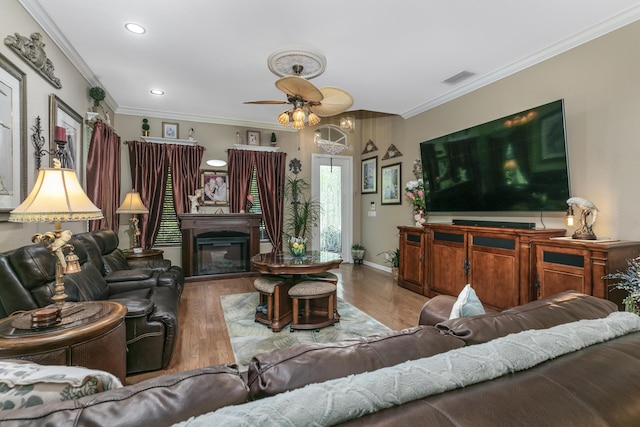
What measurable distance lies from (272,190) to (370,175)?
211 cm

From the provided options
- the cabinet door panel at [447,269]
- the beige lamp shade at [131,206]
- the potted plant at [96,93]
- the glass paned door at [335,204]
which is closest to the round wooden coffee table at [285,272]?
the cabinet door panel at [447,269]

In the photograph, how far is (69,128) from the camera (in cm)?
318

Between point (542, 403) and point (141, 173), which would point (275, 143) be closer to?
point (141, 173)

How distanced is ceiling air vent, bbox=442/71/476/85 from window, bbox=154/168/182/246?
459 centimetres

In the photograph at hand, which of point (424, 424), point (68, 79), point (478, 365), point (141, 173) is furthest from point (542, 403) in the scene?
point (141, 173)

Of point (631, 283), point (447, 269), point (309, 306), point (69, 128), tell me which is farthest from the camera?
point (447, 269)

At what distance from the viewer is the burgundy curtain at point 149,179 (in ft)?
16.6

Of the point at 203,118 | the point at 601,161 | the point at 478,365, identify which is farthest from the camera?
the point at 203,118

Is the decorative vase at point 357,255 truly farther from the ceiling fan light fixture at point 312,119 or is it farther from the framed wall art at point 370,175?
the ceiling fan light fixture at point 312,119

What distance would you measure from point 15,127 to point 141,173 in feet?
9.67

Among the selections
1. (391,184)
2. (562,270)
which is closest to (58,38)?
(391,184)

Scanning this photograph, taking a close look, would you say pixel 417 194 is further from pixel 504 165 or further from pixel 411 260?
pixel 504 165

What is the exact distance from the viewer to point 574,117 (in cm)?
307

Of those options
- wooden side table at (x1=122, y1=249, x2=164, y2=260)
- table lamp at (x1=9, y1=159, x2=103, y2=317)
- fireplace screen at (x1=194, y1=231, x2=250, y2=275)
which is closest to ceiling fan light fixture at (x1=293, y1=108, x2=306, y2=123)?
table lamp at (x1=9, y1=159, x2=103, y2=317)
